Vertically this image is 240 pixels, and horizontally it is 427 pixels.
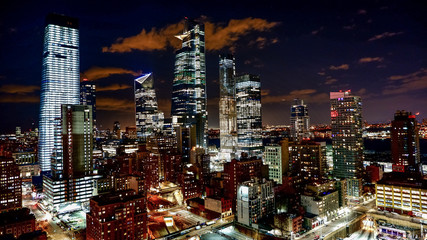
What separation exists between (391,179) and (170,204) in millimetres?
58008

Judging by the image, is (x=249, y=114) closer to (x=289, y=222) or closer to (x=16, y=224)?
(x=289, y=222)

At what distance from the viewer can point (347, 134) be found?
296 ft

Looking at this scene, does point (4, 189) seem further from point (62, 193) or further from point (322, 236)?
point (322, 236)

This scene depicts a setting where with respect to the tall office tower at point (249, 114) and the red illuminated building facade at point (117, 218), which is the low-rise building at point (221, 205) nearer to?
the red illuminated building facade at point (117, 218)

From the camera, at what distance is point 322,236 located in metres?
53.7

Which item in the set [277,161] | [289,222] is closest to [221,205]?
Answer: [289,222]

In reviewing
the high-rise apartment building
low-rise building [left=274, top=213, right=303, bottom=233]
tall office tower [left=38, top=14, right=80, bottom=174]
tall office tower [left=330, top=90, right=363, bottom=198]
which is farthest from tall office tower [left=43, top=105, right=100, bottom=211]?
tall office tower [left=330, top=90, right=363, bottom=198]

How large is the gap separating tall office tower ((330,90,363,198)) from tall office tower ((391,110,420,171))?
17232 millimetres

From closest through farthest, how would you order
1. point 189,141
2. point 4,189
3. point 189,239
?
1. point 189,239
2. point 4,189
3. point 189,141

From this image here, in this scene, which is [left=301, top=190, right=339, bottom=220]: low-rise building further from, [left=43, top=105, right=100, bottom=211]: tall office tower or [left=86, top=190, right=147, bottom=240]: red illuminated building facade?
[left=43, top=105, right=100, bottom=211]: tall office tower

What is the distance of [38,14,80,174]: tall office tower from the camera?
11950 centimetres

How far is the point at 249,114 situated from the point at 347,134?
91.0 m

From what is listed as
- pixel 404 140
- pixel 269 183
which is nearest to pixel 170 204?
pixel 269 183

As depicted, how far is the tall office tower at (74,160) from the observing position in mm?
73375
